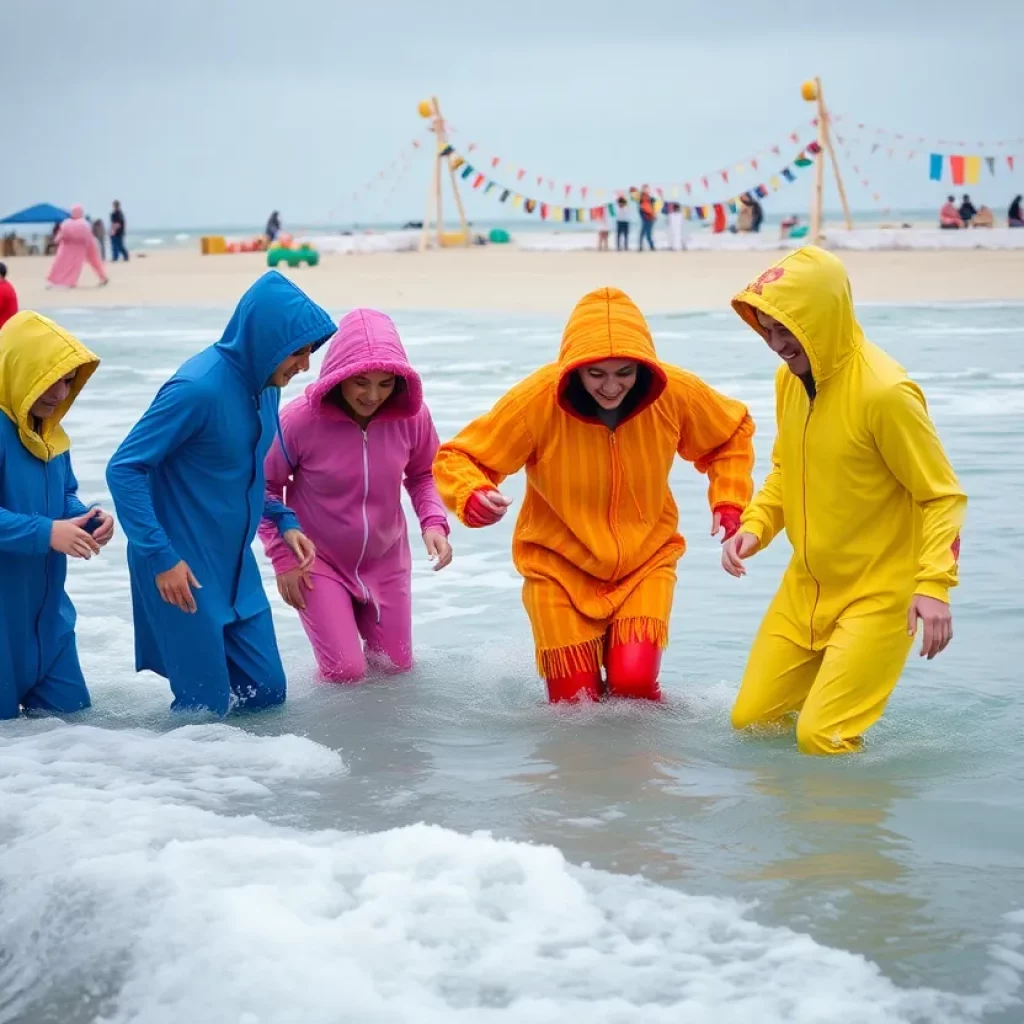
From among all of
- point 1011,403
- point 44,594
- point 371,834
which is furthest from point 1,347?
point 1011,403

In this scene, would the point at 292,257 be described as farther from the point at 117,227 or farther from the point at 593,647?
the point at 593,647

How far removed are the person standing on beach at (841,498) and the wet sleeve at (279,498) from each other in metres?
1.72

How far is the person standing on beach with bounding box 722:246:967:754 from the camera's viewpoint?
16.5ft

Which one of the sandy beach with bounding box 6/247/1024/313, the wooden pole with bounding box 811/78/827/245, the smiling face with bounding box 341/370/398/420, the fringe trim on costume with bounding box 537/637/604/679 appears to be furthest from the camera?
the wooden pole with bounding box 811/78/827/245

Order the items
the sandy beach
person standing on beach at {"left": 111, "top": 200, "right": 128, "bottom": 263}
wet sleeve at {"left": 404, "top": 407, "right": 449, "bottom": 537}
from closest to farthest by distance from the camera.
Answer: wet sleeve at {"left": 404, "top": 407, "right": 449, "bottom": 537}
the sandy beach
person standing on beach at {"left": 111, "top": 200, "right": 128, "bottom": 263}

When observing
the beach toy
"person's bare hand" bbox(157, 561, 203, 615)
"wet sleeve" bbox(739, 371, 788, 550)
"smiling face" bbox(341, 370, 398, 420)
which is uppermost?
the beach toy

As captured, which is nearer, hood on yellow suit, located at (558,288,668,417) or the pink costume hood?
Result: hood on yellow suit, located at (558,288,668,417)

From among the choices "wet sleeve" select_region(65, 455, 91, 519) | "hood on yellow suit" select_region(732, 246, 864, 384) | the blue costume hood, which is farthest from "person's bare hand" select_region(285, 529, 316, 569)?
"hood on yellow suit" select_region(732, 246, 864, 384)

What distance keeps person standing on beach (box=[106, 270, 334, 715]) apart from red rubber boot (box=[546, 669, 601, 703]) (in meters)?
1.04

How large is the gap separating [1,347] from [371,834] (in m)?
2.21

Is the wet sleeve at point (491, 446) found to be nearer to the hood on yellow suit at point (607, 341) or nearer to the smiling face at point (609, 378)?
the hood on yellow suit at point (607, 341)

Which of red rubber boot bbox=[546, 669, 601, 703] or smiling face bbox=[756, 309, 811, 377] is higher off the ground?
smiling face bbox=[756, 309, 811, 377]

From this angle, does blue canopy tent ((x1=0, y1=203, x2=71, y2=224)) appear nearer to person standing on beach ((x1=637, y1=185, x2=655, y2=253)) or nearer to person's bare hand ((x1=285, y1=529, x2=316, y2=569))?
person standing on beach ((x1=637, y1=185, x2=655, y2=253))

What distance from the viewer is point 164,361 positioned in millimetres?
18875
